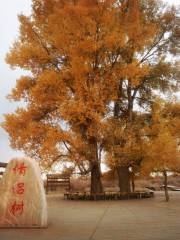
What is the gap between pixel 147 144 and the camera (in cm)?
1978

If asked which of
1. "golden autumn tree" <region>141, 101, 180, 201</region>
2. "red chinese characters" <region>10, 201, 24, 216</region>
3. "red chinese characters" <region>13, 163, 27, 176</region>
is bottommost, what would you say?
"red chinese characters" <region>10, 201, 24, 216</region>

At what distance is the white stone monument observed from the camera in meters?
8.70

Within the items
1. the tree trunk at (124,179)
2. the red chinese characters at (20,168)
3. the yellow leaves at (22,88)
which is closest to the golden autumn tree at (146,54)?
the tree trunk at (124,179)

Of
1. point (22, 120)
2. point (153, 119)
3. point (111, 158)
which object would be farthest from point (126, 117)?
point (22, 120)

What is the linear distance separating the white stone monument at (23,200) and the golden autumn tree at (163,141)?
931 centimetres

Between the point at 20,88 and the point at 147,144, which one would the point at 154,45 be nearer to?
the point at 147,144

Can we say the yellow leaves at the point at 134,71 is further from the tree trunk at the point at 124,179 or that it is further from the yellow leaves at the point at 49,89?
the tree trunk at the point at 124,179

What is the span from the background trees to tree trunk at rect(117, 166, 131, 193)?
49 mm

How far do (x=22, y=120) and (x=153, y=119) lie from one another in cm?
617

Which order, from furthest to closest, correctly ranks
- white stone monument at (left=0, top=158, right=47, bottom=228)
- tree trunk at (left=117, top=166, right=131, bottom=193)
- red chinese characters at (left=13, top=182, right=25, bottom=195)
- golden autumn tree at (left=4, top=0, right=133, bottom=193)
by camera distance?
1. tree trunk at (left=117, top=166, right=131, bottom=193)
2. golden autumn tree at (left=4, top=0, right=133, bottom=193)
3. red chinese characters at (left=13, top=182, right=25, bottom=195)
4. white stone monument at (left=0, top=158, right=47, bottom=228)

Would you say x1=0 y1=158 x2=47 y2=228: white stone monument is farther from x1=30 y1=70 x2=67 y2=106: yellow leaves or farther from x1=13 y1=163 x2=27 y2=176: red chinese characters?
x1=30 y1=70 x2=67 y2=106: yellow leaves

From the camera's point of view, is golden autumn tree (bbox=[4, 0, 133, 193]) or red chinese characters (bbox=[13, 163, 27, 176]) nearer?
red chinese characters (bbox=[13, 163, 27, 176])

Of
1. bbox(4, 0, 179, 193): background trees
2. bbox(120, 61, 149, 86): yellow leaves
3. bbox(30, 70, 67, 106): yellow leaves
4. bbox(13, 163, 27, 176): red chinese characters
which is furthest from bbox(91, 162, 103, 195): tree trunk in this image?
bbox(13, 163, 27, 176): red chinese characters

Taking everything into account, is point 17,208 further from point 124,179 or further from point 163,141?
point 124,179
